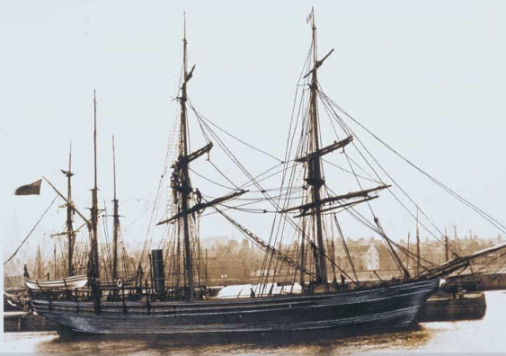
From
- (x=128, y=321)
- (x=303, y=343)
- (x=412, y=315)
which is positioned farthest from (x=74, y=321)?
(x=412, y=315)

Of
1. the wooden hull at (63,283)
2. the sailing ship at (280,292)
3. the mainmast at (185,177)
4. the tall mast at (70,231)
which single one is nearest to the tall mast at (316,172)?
the sailing ship at (280,292)

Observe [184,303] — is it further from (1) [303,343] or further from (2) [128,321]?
(1) [303,343]

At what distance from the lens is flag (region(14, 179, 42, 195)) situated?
15.4m

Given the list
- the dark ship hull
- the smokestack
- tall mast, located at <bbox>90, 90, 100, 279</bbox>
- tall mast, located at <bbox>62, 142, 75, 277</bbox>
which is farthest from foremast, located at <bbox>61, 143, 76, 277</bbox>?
the smokestack

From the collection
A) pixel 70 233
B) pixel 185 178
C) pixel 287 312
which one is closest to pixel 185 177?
pixel 185 178

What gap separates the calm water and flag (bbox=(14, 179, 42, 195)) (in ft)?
13.8

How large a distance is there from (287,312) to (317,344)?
150 centimetres

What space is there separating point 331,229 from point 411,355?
15.6 feet

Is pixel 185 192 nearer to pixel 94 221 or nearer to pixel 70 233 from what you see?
pixel 94 221

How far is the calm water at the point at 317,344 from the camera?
518 inches

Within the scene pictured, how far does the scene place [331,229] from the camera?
1631 cm

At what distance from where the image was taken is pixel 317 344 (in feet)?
45.8

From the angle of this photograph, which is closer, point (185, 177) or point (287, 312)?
point (287, 312)

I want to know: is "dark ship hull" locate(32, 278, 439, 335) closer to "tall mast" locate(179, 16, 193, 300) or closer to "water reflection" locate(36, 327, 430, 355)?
"water reflection" locate(36, 327, 430, 355)
